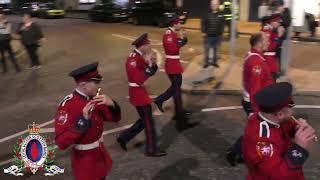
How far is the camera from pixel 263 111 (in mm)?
3637

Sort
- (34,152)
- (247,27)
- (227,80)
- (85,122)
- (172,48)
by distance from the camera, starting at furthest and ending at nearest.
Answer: (247,27)
(227,80)
(172,48)
(34,152)
(85,122)

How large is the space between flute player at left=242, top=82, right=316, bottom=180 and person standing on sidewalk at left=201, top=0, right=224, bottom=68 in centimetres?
992

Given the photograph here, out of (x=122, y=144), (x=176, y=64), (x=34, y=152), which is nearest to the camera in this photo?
(x=34, y=152)

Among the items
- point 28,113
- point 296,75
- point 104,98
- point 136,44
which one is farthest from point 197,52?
point 104,98

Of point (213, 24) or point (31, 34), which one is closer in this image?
point (213, 24)

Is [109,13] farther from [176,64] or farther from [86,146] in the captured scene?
[86,146]

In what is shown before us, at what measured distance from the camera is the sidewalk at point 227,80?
37.3 feet

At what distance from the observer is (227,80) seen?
12.4 m

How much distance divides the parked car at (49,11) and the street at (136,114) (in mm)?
19400

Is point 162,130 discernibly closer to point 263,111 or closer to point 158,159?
point 158,159

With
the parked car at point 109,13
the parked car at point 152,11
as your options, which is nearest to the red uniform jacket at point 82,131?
the parked car at point 152,11

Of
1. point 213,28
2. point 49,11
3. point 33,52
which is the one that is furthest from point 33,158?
point 49,11

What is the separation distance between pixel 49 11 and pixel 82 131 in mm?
35324

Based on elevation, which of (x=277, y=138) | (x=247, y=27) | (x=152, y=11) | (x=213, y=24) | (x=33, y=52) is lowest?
(x=247, y=27)
